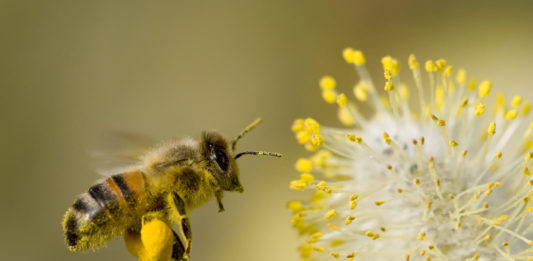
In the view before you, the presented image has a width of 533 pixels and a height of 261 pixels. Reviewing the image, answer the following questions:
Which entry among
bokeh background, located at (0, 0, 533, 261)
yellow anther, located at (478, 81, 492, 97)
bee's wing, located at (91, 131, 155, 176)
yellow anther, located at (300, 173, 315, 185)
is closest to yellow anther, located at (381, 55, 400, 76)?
yellow anther, located at (478, 81, 492, 97)

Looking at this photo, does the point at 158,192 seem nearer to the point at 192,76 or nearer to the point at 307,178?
the point at 307,178

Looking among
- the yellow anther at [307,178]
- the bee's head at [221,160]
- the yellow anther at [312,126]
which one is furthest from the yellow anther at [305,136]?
the bee's head at [221,160]

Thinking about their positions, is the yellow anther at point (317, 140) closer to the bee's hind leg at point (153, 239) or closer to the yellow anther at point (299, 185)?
the yellow anther at point (299, 185)

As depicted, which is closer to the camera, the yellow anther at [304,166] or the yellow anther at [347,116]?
the yellow anther at [304,166]

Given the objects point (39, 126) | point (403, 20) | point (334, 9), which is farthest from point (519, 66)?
point (39, 126)

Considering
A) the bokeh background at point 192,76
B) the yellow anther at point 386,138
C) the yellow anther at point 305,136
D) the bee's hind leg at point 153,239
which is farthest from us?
the bokeh background at point 192,76

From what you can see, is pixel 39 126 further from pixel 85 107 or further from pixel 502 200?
pixel 502 200

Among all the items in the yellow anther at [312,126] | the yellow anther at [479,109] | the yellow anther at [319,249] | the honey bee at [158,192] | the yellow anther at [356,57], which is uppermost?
the yellow anther at [356,57]

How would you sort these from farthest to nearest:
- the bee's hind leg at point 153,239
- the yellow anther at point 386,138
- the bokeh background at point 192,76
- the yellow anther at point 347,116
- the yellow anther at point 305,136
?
the bokeh background at point 192,76 < the yellow anther at point 347,116 < the yellow anther at point 305,136 < the yellow anther at point 386,138 < the bee's hind leg at point 153,239

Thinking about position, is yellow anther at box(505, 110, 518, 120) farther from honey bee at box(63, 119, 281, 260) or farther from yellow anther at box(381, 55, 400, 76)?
honey bee at box(63, 119, 281, 260)
